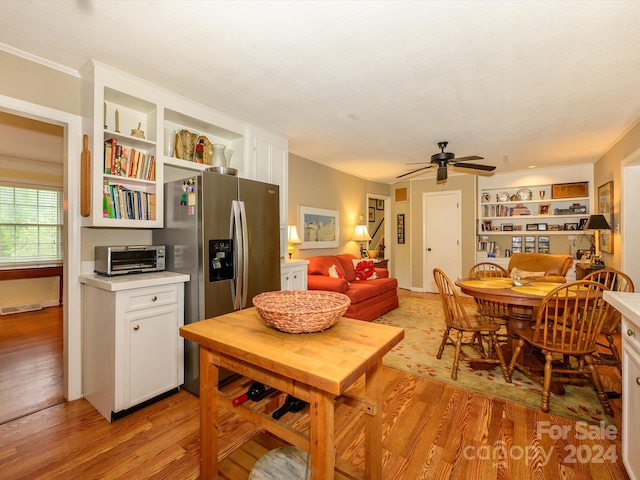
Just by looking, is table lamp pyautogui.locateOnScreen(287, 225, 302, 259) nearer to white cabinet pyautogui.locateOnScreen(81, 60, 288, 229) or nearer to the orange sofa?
the orange sofa

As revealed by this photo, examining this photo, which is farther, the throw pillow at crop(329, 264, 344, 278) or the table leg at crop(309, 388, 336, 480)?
the throw pillow at crop(329, 264, 344, 278)

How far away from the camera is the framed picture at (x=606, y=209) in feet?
13.5

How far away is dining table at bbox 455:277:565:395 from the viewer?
7.80 ft

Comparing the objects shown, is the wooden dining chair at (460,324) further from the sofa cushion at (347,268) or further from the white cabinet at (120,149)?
the white cabinet at (120,149)

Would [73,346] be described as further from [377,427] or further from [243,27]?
[243,27]

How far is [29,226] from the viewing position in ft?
16.2

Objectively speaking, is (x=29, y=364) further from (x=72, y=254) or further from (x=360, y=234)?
(x=360, y=234)

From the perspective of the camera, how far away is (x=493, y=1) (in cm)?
155

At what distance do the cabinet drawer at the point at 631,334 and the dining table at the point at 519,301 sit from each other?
2.87ft

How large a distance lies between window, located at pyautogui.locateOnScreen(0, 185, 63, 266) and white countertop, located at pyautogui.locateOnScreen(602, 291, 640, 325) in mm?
7025

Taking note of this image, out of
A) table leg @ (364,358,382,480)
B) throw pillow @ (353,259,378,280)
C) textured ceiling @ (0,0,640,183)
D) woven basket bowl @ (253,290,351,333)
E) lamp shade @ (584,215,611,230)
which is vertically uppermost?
textured ceiling @ (0,0,640,183)

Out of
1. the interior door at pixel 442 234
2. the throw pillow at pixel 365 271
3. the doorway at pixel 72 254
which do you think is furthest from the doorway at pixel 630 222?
the doorway at pixel 72 254

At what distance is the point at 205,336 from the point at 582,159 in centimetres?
619

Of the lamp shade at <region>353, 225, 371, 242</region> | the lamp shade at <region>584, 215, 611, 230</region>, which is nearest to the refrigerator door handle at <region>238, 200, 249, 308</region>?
the lamp shade at <region>353, 225, 371, 242</region>
